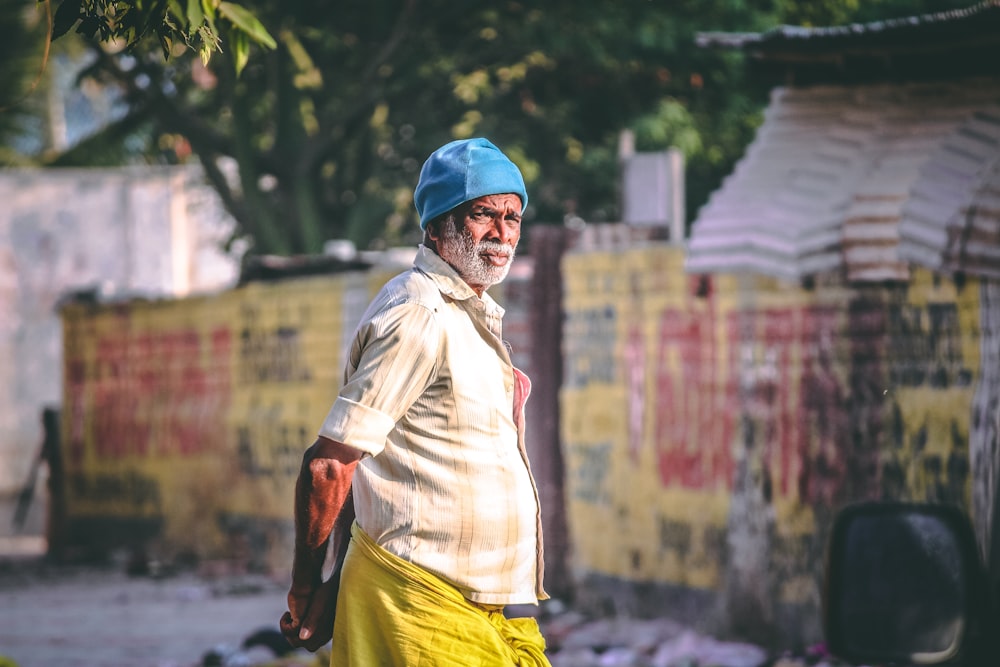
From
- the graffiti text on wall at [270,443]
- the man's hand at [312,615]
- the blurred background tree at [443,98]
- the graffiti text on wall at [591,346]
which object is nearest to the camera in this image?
the man's hand at [312,615]

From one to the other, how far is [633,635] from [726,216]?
2148 mm

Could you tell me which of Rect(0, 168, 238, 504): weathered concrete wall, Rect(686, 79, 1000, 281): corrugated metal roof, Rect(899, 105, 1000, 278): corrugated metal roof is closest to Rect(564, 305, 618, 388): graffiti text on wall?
Rect(686, 79, 1000, 281): corrugated metal roof

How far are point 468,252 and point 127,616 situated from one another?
7.31 m

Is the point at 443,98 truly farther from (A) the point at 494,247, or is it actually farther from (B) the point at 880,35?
(A) the point at 494,247

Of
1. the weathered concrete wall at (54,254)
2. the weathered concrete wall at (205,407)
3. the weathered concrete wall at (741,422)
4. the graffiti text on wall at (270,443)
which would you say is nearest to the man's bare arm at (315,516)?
the weathered concrete wall at (741,422)

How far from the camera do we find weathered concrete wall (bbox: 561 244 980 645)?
271 inches

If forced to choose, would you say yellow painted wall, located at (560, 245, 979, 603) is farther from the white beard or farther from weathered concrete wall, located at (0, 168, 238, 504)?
weathered concrete wall, located at (0, 168, 238, 504)

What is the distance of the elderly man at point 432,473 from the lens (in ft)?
9.53

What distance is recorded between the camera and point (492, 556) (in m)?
3.05

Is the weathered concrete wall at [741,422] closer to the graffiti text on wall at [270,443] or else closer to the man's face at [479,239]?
the graffiti text on wall at [270,443]

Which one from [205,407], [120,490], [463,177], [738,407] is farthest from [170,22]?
[120,490]

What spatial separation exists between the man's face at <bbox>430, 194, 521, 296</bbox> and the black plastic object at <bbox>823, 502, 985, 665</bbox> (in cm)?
109

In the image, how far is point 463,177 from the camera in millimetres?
3086

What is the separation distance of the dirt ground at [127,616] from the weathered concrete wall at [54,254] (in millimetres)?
8691
